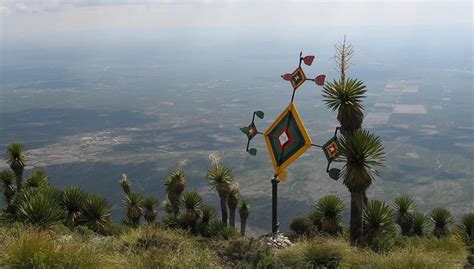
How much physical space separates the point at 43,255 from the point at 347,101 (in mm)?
12110

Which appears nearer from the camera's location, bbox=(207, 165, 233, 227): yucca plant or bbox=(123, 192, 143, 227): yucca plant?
bbox=(207, 165, 233, 227): yucca plant

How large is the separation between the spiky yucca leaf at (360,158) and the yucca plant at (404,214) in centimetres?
891

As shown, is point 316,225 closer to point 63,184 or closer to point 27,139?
point 63,184

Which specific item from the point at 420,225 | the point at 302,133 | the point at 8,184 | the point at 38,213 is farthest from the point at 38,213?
the point at 420,225

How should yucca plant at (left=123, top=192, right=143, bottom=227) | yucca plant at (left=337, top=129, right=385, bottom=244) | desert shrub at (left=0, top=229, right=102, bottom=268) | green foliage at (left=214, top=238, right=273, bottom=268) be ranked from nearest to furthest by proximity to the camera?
desert shrub at (left=0, top=229, right=102, bottom=268), green foliage at (left=214, top=238, right=273, bottom=268), yucca plant at (left=337, top=129, right=385, bottom=244), yucca plant at (left=123, top=192, right=143, bottom=227)

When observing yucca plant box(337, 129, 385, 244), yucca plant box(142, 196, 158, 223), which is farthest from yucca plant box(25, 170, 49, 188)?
yucca plant box(337, 129, 385, 244)

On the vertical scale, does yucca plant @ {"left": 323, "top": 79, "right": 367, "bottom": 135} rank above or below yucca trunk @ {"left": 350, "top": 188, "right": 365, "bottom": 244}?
above

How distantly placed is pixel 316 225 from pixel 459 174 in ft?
340

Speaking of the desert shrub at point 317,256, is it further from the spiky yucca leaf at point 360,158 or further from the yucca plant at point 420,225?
the yucca plant at point 420,225

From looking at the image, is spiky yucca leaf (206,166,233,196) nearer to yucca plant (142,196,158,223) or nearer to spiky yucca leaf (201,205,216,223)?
spiky yucca leaf (201,205,216,223)

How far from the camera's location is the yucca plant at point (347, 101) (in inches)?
657

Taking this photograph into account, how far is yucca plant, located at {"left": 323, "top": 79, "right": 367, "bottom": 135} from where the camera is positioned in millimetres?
16688

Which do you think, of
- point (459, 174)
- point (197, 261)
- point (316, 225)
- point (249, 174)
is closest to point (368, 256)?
point (197, 261)

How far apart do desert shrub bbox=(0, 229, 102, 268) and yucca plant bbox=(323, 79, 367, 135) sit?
10793 millimetres
